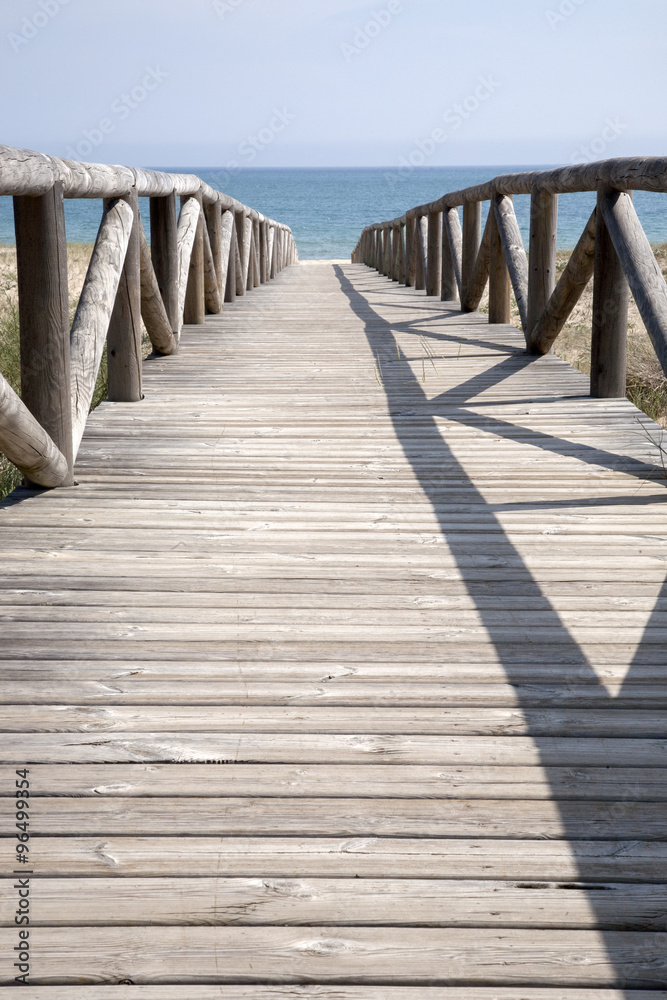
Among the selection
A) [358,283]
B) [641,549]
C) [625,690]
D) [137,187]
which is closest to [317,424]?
[137,187]

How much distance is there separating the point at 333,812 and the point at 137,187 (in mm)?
3340

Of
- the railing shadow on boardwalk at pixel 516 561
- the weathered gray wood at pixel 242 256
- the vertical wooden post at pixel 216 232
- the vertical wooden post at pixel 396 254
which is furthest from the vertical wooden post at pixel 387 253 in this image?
the railing shadow on boardwalk at pixel 516 561

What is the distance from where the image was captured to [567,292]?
15.4 ft

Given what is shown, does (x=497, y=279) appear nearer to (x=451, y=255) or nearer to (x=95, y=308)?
(x=451, y=255)

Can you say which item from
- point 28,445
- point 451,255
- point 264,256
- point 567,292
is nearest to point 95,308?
point 28,445

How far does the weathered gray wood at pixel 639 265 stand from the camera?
336 centimetres

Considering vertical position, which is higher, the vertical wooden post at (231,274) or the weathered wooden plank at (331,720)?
the vertical wooden post at (231,274)

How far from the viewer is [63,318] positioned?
9.91 feet

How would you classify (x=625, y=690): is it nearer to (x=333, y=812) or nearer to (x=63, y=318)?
(x=333, y=812)

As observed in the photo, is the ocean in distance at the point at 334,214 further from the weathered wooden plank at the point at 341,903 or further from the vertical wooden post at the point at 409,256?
the weathered wooden plank at the point at 341,903

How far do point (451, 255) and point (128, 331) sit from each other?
15.2 feet

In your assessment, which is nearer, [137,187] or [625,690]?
[625,690]

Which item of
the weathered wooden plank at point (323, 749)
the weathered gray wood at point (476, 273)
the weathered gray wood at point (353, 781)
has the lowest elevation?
the weathered gray wood at point (353, 781)

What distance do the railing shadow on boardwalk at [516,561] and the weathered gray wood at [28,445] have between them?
1213 millimetres
